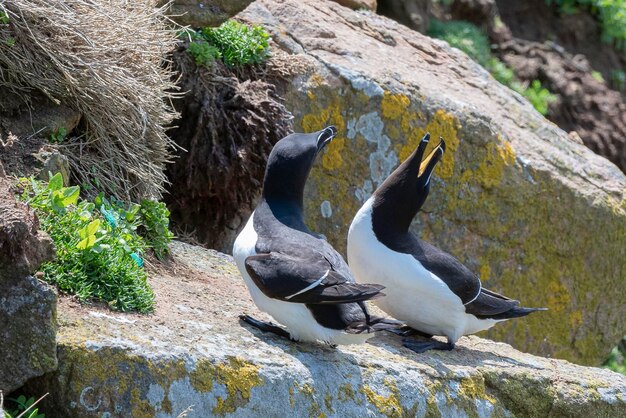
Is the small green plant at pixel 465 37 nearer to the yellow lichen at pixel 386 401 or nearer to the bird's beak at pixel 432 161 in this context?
the bird's beak at pixel 432 161

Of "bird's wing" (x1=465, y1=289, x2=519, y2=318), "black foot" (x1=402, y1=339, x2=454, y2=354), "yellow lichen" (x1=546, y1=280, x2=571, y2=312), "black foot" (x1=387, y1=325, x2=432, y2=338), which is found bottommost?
"yellow lichen" (x1=546, y1=280, x2=571, y2=312)

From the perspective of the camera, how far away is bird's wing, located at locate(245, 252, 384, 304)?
14.7 ft

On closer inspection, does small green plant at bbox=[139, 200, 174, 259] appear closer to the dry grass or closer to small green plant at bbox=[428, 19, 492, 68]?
the dry grass

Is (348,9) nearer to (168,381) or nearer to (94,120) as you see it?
(94,120)

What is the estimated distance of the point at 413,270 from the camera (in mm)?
5488

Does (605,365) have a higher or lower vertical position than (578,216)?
lower

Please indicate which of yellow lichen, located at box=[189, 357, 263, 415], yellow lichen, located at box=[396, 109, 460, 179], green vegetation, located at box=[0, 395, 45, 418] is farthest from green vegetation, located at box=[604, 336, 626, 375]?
green vegetation, located at box=[0, 395, 45, 418]

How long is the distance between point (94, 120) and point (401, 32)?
3.99 meters

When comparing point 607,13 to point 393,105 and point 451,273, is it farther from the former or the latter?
point 451,273

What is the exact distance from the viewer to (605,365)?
10.3 m

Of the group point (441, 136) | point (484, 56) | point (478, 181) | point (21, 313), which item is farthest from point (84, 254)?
point (484, 56)

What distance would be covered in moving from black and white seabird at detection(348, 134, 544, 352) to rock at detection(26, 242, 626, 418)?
0.59 feet

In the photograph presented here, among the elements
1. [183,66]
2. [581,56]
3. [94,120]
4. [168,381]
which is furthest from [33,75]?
[581,56]

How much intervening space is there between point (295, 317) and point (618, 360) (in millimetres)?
6660
